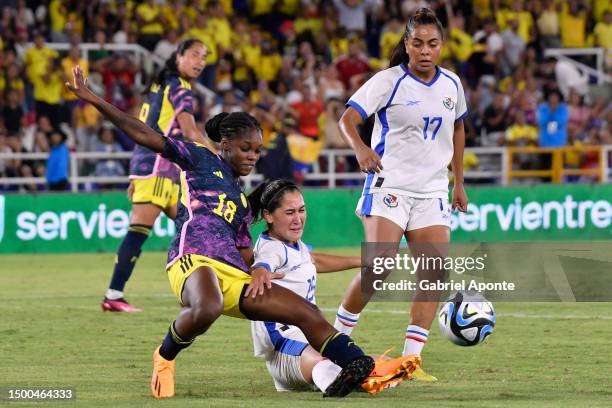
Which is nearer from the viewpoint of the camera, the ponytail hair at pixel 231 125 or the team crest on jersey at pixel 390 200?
the ponytail hair at pixel 231 125

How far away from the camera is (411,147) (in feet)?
28.6

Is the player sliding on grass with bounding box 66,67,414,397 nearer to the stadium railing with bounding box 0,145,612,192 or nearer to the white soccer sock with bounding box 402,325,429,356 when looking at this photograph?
the white soccer sock with bounding box 402,325,429,356

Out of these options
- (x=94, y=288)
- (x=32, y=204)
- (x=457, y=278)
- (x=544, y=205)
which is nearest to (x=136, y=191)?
(x=94, y=288)

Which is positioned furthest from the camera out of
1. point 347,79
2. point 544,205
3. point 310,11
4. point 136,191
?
point 310,11

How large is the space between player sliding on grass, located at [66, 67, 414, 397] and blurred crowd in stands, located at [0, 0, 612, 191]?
11445mm

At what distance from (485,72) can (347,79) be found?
311cm

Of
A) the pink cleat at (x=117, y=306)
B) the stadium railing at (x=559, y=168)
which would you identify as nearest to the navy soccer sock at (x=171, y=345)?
the pink cleat at (x=117, y=306)

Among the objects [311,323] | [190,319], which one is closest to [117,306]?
[190,319]

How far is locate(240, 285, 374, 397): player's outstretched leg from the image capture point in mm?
7359

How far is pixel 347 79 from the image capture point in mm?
24750

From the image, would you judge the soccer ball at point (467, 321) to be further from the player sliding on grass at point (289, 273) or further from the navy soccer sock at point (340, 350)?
the navy soccer sock at point (340, 350)

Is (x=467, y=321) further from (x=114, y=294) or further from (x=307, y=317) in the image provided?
(x=114, y=294)

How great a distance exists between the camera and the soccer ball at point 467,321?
8.63 meters

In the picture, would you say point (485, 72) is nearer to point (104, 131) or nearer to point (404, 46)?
point (104, 131)
